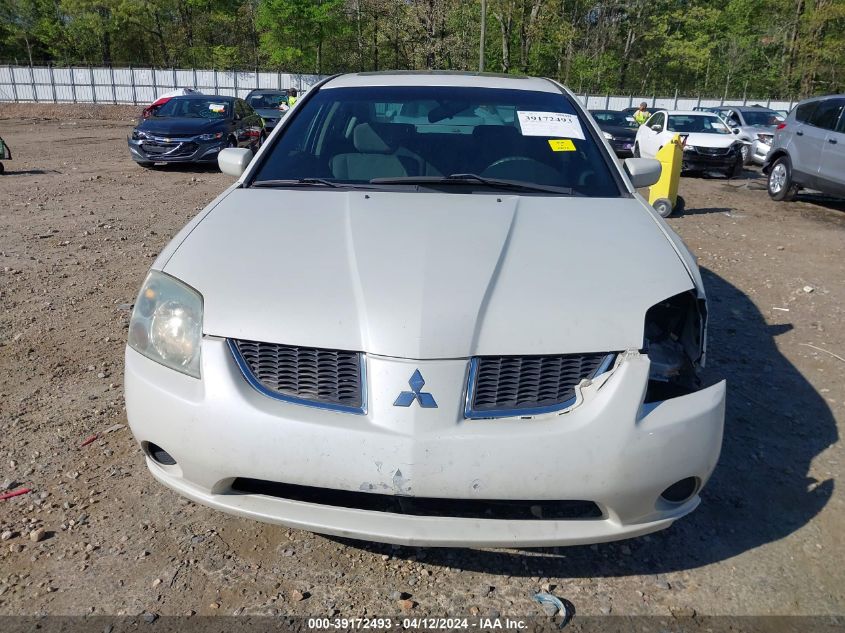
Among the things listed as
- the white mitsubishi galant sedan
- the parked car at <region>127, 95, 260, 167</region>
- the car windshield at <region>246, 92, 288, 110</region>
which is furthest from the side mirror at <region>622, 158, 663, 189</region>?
the car windshield at <region>246, 92, 288, 110</region>

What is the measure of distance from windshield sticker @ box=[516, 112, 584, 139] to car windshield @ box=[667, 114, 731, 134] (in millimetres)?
13559

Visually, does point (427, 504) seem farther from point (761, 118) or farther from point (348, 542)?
point (761, 118)

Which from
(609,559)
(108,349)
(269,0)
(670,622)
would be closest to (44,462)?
(108,349)

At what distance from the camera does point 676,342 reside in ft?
7.66

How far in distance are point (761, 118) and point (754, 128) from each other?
109cm

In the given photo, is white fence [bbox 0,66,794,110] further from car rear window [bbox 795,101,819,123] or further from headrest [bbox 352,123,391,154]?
headrest [bbox 352,123,391,154]

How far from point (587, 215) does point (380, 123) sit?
1290mm

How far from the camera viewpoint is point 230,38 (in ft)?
176

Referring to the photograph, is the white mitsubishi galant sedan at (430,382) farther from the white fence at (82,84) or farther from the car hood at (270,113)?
the white fence at (82,84)

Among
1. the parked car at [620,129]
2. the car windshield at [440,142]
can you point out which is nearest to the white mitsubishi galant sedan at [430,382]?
the car windshield at [440,142]

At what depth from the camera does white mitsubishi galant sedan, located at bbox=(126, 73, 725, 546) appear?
1861mm

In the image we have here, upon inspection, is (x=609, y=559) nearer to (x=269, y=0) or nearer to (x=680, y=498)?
(x=680, y=498)

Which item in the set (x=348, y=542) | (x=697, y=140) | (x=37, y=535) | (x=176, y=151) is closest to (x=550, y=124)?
(x=348, y=542)

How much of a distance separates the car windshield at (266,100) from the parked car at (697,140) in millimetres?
12533
